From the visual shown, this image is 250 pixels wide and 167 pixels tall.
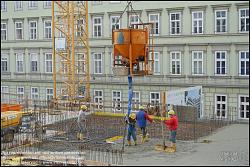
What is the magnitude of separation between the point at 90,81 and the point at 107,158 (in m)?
18.5

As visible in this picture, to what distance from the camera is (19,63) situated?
36.9 meters

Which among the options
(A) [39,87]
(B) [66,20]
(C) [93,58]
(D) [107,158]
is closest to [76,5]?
(B) [66,20]

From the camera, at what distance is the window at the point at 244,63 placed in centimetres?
2695

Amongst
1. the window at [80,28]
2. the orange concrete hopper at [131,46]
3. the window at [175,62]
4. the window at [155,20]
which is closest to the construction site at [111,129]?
the orange concrete hopper at [131,46]

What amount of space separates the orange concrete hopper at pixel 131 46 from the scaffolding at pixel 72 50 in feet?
43.5

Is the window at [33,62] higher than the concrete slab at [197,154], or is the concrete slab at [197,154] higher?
the window at [33,62]

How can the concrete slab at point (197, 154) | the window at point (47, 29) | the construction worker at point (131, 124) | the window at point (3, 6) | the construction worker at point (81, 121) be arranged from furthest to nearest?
the window at point (3, 6) → the window at point (47, 29) → the construction worker at point (81, 121) → the construction worker at point (131, 124) → the concrete slab at point (197, 154)

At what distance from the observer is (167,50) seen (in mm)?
29781

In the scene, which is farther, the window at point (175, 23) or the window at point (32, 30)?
the window at point (32, 30)

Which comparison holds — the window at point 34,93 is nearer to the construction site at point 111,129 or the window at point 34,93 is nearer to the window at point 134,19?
the construction site at point 111,129

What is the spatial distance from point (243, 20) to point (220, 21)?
146 centimetres

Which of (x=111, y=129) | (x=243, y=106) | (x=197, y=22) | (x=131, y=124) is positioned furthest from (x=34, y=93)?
(x=131, y=124)

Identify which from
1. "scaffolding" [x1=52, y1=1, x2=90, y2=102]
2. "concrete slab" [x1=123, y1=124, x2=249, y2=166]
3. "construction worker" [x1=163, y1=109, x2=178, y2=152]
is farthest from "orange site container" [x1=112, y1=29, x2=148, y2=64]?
"scaffolding" [x1=52, y1=1, x2=90, y2=102]

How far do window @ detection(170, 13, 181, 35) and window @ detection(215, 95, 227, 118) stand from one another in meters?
5.05
